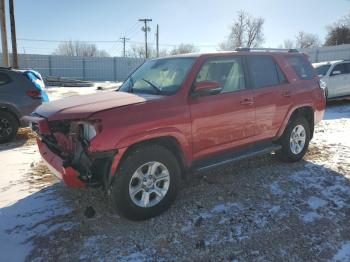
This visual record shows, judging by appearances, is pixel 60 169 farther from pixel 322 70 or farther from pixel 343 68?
pixel 343 68

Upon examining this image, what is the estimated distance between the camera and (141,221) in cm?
413

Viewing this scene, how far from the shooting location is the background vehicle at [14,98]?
789 cm

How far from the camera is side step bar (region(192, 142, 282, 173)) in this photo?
4.63 m

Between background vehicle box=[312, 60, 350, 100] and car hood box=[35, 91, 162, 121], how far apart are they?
37.8 ft

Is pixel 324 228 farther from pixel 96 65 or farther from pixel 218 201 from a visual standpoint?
pixel 96 65

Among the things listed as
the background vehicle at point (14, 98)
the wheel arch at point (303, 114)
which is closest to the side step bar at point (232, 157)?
the wheel arch at point (303, 114)

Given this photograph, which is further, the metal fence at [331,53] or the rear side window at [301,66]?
the metal fence at [331,53]

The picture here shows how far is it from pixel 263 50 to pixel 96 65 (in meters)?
34.0

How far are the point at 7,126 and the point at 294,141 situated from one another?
19.6 feet

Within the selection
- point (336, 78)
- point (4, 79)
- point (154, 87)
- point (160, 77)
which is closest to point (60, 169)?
point (154, 87)

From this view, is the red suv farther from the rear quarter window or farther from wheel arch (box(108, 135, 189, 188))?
the rear quarter window

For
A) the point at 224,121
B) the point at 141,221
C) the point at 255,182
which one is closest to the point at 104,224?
the point at 141,221

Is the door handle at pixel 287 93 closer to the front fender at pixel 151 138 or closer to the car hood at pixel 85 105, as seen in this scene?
the front fender at pixel 151 138

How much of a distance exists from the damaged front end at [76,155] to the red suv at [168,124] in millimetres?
10
